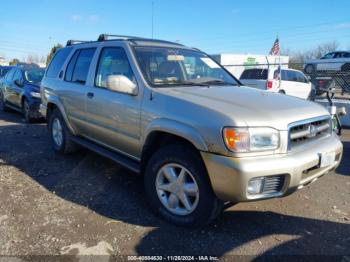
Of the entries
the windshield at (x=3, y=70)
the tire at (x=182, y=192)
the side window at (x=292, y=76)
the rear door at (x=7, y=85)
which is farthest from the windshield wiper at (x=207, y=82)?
the windshield at (x=3, y=70)

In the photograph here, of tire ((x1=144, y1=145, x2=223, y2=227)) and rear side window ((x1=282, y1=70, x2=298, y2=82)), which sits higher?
rear side window ((x1=282, y1=70, x2=298, y2=82))

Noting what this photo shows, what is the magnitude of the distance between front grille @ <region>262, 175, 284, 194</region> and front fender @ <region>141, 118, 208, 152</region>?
1.99 feet

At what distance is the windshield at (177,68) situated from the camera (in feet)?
13.1

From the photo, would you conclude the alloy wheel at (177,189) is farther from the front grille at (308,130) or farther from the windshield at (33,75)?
the windshield at (33,75)

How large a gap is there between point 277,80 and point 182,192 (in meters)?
11.6

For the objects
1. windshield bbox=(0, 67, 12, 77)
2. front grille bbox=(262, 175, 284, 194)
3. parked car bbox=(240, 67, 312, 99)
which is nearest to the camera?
front grille bbox=(262, 175, 284, 194)

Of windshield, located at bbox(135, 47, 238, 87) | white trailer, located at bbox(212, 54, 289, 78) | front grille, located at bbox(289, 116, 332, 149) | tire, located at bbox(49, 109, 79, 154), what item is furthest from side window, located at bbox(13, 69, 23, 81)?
white trailer, located at bbox(212, 54, 289, 78)

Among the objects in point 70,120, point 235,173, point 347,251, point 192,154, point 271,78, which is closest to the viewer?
point 235,173

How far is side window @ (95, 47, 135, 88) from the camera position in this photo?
4.12 m

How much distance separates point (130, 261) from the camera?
290 cm

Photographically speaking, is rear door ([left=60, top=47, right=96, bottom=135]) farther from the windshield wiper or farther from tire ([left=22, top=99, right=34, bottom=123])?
tire ([left=22, top=99, right=34, bottom=123])

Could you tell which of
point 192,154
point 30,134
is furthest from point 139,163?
point 30,134

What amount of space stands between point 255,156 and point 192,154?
622 millimetres

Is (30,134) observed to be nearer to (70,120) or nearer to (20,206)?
(70,120)
